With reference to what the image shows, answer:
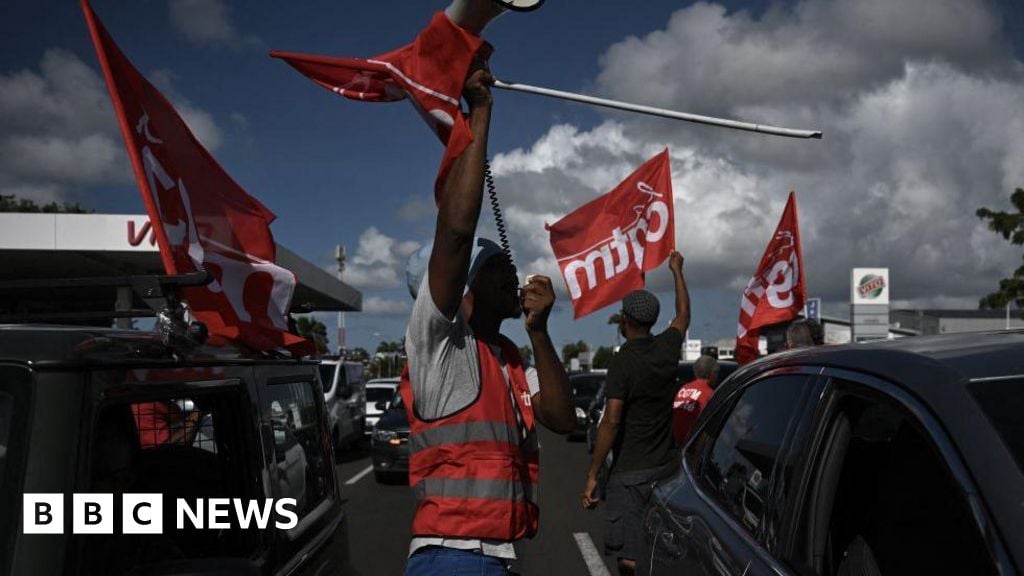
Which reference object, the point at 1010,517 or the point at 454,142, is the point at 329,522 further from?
the point at 1010,517

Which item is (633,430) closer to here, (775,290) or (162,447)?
(162,447)

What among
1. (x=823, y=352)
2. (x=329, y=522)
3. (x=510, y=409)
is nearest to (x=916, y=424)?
(x=823, y=352)

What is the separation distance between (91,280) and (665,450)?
339 cm

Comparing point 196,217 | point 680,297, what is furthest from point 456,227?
point 680,297

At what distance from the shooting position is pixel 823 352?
2.76 meters

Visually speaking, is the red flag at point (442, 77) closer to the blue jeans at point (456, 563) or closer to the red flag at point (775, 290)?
the blue jeans at point (456, 563)

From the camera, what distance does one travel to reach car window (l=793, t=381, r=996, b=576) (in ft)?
7.84

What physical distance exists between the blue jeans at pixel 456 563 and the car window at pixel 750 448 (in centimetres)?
77

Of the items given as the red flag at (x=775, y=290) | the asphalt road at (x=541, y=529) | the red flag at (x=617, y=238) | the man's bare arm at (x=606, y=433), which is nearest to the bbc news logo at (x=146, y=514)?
the man's bare arm at (x=606, y=433)

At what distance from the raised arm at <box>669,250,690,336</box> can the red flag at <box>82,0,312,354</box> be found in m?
2.37

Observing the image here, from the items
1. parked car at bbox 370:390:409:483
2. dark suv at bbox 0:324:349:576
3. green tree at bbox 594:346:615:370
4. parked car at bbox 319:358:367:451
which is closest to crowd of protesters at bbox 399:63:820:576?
dark suv at bbox 0:324:349:576

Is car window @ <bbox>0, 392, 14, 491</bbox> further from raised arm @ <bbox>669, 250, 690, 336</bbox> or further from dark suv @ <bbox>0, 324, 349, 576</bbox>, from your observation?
raised arm @ <bbox>669, 250, 690, 336</bbox>

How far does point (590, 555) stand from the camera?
8.27 meters

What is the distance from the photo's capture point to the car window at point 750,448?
2.75m
